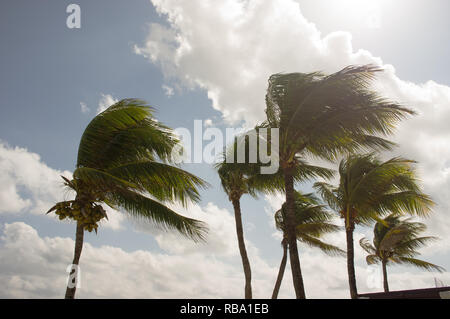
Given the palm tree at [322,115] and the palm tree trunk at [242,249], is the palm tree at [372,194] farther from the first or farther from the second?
the palm tree trunk at [242,249]

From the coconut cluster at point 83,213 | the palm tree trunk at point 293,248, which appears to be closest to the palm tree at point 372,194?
the palm tree trunk at point 293,248

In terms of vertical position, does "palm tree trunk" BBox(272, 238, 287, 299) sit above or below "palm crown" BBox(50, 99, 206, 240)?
below

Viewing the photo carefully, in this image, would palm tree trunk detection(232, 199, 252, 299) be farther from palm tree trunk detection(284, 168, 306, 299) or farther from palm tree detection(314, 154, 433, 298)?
palm tree trunk detection(284, 168, 306, 299)

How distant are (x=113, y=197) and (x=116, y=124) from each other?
7.14ft

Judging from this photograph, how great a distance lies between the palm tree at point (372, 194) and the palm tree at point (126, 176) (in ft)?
20.9

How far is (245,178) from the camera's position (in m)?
16.9

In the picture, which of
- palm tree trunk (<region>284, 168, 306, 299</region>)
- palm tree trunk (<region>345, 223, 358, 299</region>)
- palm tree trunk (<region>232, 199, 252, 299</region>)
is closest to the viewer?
palm tree trunk (<region>284, 168, 306, 299</region>)

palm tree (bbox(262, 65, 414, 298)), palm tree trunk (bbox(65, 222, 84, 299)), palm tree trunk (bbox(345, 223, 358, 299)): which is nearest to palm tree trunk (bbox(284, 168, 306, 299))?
palm tree (bbox(262, 65, 414, 298))

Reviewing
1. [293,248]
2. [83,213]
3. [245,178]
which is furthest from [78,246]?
[245,178]

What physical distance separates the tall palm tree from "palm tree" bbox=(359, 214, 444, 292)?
35.7 feet

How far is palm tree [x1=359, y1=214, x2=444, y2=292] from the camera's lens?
72.5 ft

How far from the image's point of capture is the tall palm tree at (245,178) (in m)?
14.0

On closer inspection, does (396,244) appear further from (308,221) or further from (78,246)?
(78,246)
